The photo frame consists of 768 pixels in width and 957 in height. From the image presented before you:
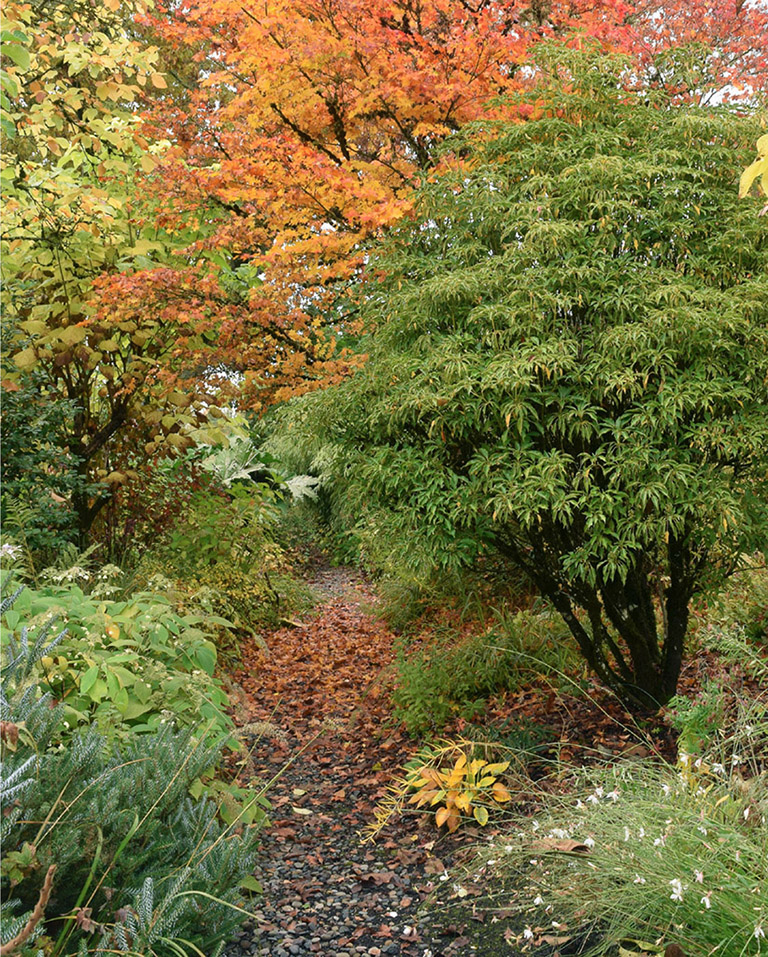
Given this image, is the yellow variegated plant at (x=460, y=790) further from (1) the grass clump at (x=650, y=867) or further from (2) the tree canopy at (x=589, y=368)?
(2) the tree canopy at (x=589, y=368)

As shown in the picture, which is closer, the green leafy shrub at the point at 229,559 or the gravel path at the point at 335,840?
the gravel path at the point at 335,840

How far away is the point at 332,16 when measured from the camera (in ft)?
20.0

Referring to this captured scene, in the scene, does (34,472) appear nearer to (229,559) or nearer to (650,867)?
(229,559)

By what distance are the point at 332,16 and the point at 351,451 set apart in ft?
11.1

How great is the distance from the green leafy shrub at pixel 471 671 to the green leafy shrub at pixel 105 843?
7.13ft

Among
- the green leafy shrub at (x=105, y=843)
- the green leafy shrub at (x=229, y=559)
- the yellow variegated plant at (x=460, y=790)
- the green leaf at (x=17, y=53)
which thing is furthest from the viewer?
the green leafy shrub at (x=229, y=559)

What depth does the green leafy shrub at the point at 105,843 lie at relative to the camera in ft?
7.48

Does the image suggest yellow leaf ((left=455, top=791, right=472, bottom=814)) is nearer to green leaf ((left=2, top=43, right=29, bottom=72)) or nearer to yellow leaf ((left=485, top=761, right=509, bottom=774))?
yellow leaf ((left=485, top=761, right=509, bottom=774))

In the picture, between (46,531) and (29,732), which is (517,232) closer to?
(29,732)

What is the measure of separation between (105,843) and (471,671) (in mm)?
2995

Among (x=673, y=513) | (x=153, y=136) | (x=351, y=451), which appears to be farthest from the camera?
(x=153, y=136)

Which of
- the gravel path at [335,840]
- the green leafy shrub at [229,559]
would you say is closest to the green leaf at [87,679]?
the gravel path at [335,840]

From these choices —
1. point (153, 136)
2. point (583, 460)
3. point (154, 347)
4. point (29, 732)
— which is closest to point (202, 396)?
point (154, 347)

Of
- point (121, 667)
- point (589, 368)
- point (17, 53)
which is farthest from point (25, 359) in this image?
point (589, 368)
